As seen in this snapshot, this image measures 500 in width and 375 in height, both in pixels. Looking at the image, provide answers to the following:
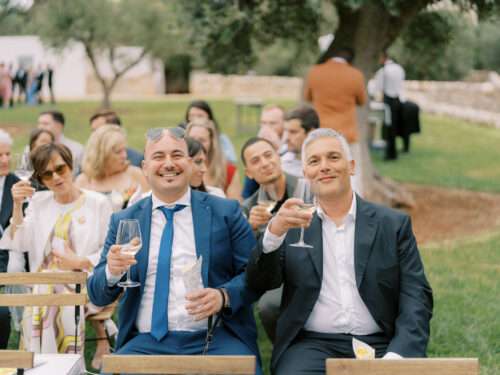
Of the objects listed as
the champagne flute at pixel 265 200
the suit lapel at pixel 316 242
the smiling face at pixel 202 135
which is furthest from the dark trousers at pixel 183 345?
the smiling face at pixel 202 135

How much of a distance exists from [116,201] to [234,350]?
2420 millimetres

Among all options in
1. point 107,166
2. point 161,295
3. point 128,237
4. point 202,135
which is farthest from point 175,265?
point 202,135

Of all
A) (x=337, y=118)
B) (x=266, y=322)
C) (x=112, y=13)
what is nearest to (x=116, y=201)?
(x=266, y=322)

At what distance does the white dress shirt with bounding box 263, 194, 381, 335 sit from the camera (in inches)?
169

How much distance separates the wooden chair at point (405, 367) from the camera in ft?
10.4

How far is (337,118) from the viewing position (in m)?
10.4

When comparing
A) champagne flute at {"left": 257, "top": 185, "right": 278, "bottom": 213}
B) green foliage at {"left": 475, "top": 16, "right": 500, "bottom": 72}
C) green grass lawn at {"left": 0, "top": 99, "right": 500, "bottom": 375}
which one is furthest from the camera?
green foliage at {"left": 475, "top": 16, "right": 500, "bottom": 72}

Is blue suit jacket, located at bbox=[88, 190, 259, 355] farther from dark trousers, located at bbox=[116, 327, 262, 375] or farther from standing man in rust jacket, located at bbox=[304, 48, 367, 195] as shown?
standing man in rust jacket, located at bbox=[304, 48, 367, 195]

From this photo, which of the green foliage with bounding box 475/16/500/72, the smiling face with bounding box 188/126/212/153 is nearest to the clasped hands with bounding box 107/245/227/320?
the smiling face with bounding box 188/126/212/153

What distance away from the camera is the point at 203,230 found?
4430 millimetres

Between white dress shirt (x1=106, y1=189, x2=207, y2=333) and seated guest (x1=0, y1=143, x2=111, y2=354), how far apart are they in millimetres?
1219

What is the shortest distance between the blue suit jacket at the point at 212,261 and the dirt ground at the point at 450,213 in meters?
6.84

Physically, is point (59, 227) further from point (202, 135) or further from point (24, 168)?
point (202, 135)

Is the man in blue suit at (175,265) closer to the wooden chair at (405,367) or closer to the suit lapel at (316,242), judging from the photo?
the suit lapel at (316,242)
